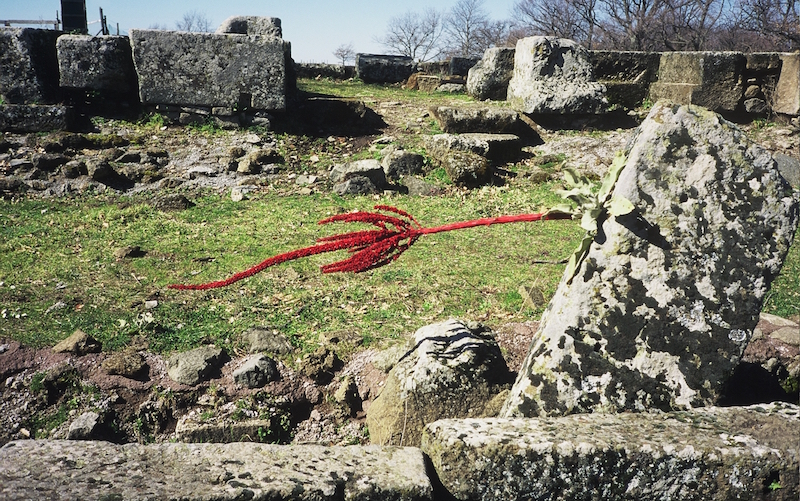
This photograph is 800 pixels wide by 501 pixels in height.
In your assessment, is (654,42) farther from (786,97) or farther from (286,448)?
(286,448)

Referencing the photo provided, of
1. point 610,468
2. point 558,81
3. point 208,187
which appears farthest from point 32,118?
point 610,468

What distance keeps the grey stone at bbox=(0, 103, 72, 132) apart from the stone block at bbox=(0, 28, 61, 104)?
23 cm

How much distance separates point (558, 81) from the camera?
303 inches

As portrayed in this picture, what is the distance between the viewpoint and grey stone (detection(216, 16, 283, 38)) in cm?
1038

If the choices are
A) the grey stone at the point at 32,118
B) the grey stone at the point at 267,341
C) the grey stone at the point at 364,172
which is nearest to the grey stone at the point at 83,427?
the grey stone at the point at 267,341

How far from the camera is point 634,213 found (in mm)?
2227

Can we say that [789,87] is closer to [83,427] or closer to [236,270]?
[236,270]

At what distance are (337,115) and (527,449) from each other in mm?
6479

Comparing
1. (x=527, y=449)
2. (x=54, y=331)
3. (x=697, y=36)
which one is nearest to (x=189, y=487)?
(x=527, y=449)

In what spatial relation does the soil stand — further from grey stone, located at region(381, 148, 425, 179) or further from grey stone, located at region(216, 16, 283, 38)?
grey stone, located at region(216, 16, 283, 38)

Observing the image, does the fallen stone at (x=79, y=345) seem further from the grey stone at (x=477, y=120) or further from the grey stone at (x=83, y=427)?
the grey stone at (x=477, y=120)

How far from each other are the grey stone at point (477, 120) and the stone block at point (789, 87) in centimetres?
342

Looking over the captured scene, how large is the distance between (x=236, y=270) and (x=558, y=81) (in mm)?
5073

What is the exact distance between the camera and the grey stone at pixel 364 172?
20.4 ft
